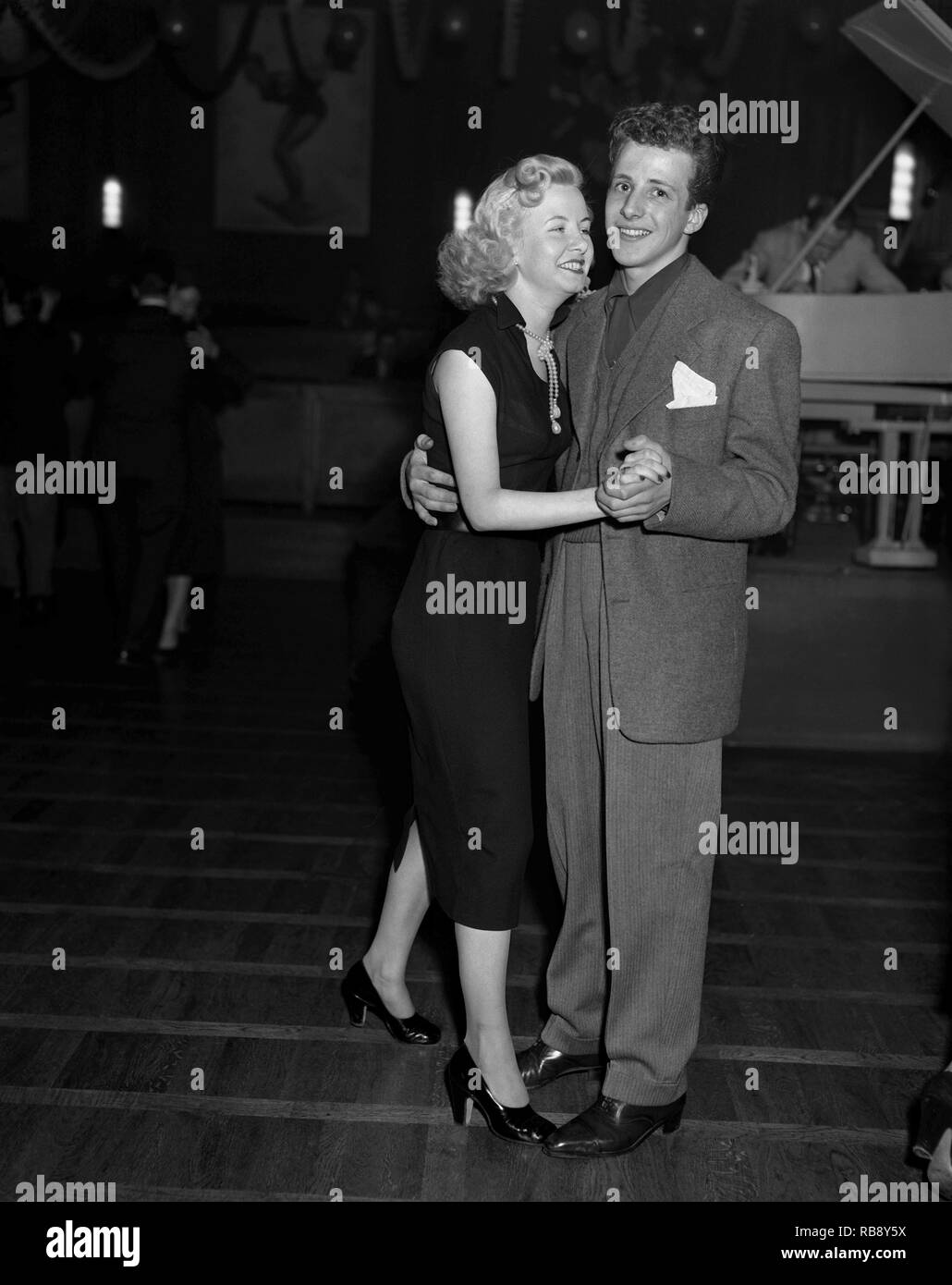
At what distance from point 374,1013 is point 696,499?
1256 mm

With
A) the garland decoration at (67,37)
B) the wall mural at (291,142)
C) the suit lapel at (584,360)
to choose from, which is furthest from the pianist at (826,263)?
the wall mural at (291,142)

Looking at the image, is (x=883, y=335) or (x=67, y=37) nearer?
(x=883, y=335)

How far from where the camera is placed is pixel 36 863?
361cm

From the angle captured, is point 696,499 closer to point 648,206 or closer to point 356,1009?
point 648,206

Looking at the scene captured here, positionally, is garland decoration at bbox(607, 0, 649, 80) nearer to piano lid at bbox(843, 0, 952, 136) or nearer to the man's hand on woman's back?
piano lid at bbox(843, 0, 952, 136)

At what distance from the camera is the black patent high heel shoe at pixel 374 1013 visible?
105 inches

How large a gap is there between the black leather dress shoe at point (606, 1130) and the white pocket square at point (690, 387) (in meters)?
1.08

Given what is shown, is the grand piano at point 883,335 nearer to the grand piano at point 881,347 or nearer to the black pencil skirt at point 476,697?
the grand piano at point 881,347

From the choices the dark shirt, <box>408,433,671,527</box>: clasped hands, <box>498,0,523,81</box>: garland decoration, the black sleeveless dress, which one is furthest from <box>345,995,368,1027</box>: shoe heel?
<box>498,0,523,81</box>: garland decoration

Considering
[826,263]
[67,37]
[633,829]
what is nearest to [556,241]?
[633,829]

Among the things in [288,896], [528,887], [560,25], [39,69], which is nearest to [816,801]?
[528,887]

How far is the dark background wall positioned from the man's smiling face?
10744mm

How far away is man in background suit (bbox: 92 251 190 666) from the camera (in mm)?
5770

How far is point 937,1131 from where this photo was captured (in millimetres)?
2049
